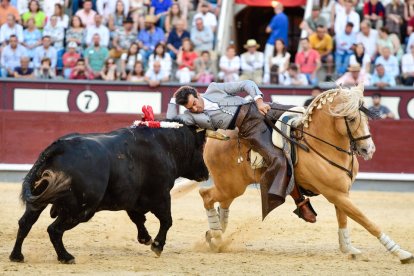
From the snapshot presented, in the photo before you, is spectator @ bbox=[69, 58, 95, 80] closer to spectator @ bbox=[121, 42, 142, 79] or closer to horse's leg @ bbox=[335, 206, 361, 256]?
spectator @ bbox=[121, 42, 142, 79]

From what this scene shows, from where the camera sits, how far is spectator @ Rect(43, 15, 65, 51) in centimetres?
1708

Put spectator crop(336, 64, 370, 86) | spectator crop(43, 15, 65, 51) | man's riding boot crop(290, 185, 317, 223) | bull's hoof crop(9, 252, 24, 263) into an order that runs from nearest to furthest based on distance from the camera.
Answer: bull's hoof crop(9, 252, 24, 263) → man's riding boot crop(290, 185, 317, 223) → spectator crop(336, 64, 370, 86) → spectator crop(43, 15, 65, 51)

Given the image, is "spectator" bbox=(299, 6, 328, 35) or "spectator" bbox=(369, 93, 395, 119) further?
"spectator" bbox=(299, 6, 328, 35)

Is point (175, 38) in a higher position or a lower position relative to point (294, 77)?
higher

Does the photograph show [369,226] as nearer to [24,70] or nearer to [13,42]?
[24,70]

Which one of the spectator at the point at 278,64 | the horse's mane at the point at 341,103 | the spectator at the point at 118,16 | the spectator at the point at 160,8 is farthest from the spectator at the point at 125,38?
the horse's mane at the point at 341,103

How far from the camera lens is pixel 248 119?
9445mm

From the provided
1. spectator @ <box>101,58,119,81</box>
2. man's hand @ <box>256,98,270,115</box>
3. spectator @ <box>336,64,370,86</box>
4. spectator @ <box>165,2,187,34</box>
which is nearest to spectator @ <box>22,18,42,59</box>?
spectator @ <box>101,58,119,81</box>

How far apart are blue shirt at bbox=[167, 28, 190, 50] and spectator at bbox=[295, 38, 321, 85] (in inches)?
72.8

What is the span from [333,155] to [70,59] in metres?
8.22

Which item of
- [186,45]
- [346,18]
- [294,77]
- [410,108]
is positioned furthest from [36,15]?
[410,108]

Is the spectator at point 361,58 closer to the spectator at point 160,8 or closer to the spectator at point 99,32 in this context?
the spectator at point 160,8

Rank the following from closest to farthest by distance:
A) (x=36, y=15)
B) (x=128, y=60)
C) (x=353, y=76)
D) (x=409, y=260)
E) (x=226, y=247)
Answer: (x=409, y=260)
(x=226, y=247)
(x=353, y=76)
(x=128, y=60)
(x=36, y=15)

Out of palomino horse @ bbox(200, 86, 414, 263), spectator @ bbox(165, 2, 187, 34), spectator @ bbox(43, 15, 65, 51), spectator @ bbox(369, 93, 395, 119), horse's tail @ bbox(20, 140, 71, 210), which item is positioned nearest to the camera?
horse's tail @ bbox(20, 140, 71, 210)
